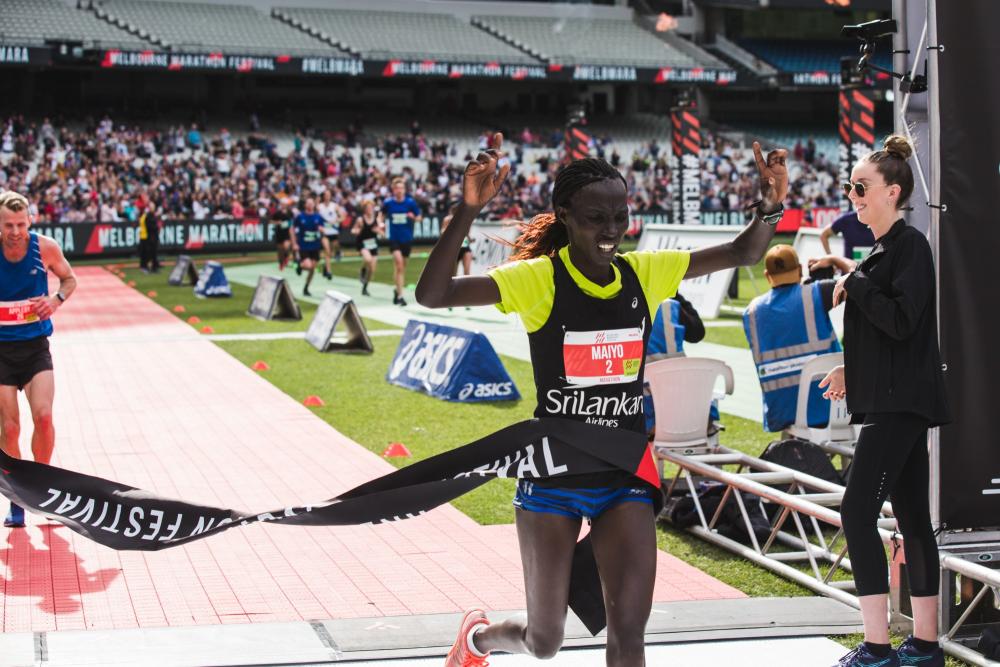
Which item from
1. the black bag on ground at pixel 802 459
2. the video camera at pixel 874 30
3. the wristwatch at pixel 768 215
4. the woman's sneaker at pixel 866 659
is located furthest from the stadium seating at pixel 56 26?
the woman's sneaker at pixel 866 659

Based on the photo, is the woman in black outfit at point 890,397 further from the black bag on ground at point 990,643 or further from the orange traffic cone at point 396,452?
the orange traffic cone at point 396,452

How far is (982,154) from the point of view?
5625 mm

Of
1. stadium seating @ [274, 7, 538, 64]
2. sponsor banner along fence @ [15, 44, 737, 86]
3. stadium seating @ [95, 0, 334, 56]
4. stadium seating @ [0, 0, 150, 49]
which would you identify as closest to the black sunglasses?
sponsor banner along fence @ [15, 44, 737, 86]

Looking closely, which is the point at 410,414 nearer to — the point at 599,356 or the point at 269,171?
the point at 599,356

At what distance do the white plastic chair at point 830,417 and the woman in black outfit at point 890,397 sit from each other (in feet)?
9.87

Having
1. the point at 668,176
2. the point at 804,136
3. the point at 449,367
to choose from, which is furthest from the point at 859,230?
the point at 804,136

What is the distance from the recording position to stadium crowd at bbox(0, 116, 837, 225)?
131 feet

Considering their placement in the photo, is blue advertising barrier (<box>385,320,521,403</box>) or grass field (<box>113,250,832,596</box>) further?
blue advertising barrier (<box>385,320,521,403</box>)

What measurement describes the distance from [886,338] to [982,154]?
110 centimetres

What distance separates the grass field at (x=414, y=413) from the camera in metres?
7.48

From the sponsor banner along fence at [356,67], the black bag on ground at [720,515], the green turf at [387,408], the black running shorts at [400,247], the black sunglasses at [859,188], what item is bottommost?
the green turf at [387,408]

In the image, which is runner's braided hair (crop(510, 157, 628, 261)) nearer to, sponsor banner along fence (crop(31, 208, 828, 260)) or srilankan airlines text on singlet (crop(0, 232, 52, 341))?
srilankan airlines text on singlet (crop(0, 232, 52, 341))

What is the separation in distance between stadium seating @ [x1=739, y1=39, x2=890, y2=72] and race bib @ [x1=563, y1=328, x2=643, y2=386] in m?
58.5

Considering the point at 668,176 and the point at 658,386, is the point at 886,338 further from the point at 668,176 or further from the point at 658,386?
the point at 668,176
